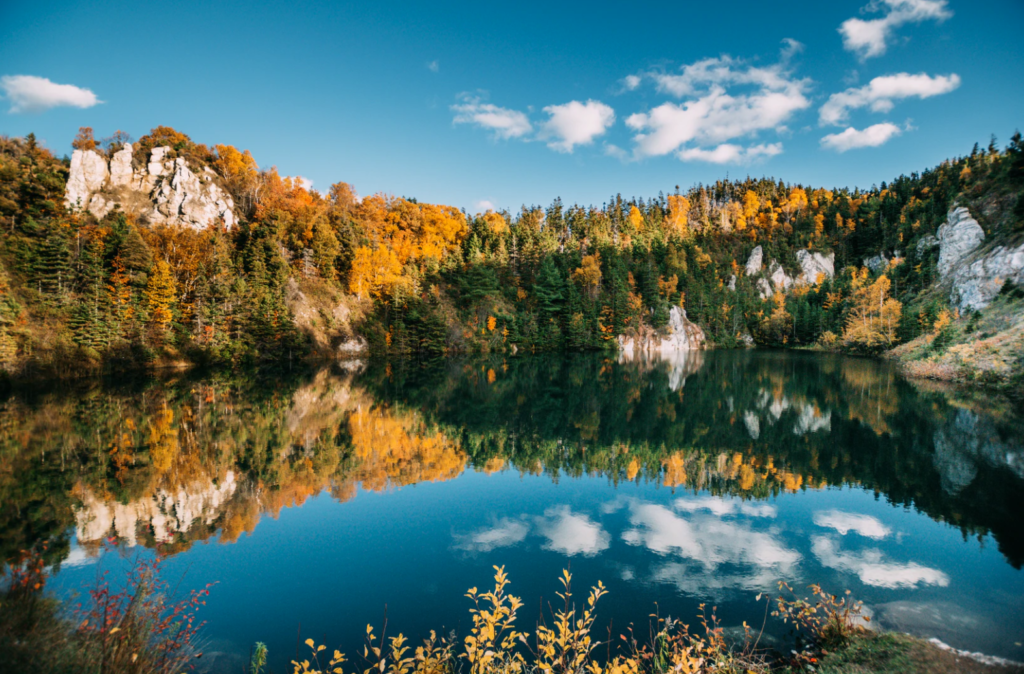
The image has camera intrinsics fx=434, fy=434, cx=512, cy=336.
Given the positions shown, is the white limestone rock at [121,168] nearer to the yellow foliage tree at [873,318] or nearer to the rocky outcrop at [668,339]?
the rocky outcrop at [668,339]

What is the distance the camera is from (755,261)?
119 m

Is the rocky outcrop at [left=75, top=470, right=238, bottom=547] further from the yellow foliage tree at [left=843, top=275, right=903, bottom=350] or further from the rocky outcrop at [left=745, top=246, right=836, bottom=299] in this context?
the rocky outcrop at [left=745, top=246, right=836, bottom=299]

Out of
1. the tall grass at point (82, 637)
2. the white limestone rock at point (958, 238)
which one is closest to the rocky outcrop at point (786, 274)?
the white limestone rock at point (958, 238)

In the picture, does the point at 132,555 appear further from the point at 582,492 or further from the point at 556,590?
the point at 582,492

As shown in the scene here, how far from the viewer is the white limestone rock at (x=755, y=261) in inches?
4668

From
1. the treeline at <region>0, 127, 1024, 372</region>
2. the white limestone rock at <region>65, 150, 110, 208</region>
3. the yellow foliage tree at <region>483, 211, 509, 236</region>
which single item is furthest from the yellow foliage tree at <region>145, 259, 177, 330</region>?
the yellow foliage tree at <region>483, 211, 509, 236</region>

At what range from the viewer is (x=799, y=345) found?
93.8 meters

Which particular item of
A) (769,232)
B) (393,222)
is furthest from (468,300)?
(769,232)

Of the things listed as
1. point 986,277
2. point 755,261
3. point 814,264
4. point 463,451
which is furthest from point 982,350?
point 814,264

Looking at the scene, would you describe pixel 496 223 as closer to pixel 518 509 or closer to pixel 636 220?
pixel 636 220

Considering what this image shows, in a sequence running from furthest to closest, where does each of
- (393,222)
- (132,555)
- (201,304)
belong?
(393,222), (201,304), (132,555)

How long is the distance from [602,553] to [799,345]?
10290 centimetres

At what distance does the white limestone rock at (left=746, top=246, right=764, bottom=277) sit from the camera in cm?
11857

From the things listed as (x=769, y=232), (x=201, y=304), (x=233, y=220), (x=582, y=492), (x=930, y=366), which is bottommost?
(x=582, y=492)
